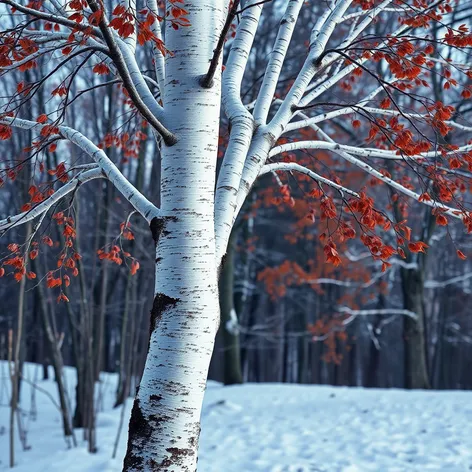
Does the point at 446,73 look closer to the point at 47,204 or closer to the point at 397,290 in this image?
the point at 47,204

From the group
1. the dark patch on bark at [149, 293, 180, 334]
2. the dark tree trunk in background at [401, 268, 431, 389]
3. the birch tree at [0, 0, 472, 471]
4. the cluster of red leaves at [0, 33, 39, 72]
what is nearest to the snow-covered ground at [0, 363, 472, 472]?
the dark tree trunk in background at [401, 268, 431, 389]

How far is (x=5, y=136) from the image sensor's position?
113 inches

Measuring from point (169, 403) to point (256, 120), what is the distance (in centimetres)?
167

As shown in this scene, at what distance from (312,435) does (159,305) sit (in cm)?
444

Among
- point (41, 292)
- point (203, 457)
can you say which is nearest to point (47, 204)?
point (203, 457)

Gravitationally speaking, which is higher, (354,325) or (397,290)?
(397,290)

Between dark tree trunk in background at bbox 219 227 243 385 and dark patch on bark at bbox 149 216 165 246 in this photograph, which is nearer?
dark patch on bark at bbox 149 216 165 246

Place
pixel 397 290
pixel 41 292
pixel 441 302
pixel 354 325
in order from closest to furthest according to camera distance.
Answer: pixel 41 292 < pixel 441 302 < pixel 354 325 < pixel 397 290

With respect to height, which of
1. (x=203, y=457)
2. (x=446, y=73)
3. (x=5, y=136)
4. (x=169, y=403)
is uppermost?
(x=446, y=73)

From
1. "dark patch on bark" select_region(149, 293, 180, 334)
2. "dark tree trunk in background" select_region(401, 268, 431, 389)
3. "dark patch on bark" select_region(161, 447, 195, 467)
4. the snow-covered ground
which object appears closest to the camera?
"dark patch on bark" select_region(161, 447, 195, 467)

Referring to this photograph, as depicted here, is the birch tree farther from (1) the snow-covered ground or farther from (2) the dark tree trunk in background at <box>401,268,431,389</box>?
(2) the dark tree trunk in background at <box>401,268,431,389</box>

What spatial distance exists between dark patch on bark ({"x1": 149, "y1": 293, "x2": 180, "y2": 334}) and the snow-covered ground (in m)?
3.08

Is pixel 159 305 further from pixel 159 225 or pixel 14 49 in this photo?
pixel 14 49

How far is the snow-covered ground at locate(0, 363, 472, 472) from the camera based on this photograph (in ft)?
17.1
